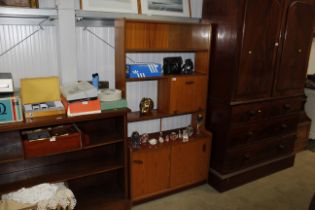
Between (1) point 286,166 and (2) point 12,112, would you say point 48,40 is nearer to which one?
(2) point 12,112

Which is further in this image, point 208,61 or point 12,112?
point 208,61

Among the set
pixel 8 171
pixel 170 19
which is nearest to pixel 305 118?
pixel 170 19

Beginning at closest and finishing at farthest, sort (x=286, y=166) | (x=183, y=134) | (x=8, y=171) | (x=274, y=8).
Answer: (x=8, y=171), (x=274, y=8), (x=183, y=134), (x=286, y=166)

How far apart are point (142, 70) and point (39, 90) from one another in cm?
82

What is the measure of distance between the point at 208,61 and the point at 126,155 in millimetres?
1137

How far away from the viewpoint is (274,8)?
2385 mm

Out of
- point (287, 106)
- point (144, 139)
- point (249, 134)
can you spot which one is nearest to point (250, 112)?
point (249, 134)

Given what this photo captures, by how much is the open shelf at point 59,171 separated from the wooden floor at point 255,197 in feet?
1.68

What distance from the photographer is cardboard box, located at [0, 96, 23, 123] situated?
1655 millimetres

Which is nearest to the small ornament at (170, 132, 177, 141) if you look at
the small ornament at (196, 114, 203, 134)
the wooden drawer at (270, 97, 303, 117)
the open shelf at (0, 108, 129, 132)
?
the small ornament at (196, 114, 203, 134)

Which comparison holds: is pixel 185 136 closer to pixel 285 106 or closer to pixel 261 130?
pixel 261 130

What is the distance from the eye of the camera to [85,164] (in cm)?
220

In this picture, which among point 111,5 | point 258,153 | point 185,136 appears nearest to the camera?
point 111,5

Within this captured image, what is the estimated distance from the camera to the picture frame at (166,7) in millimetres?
2329
